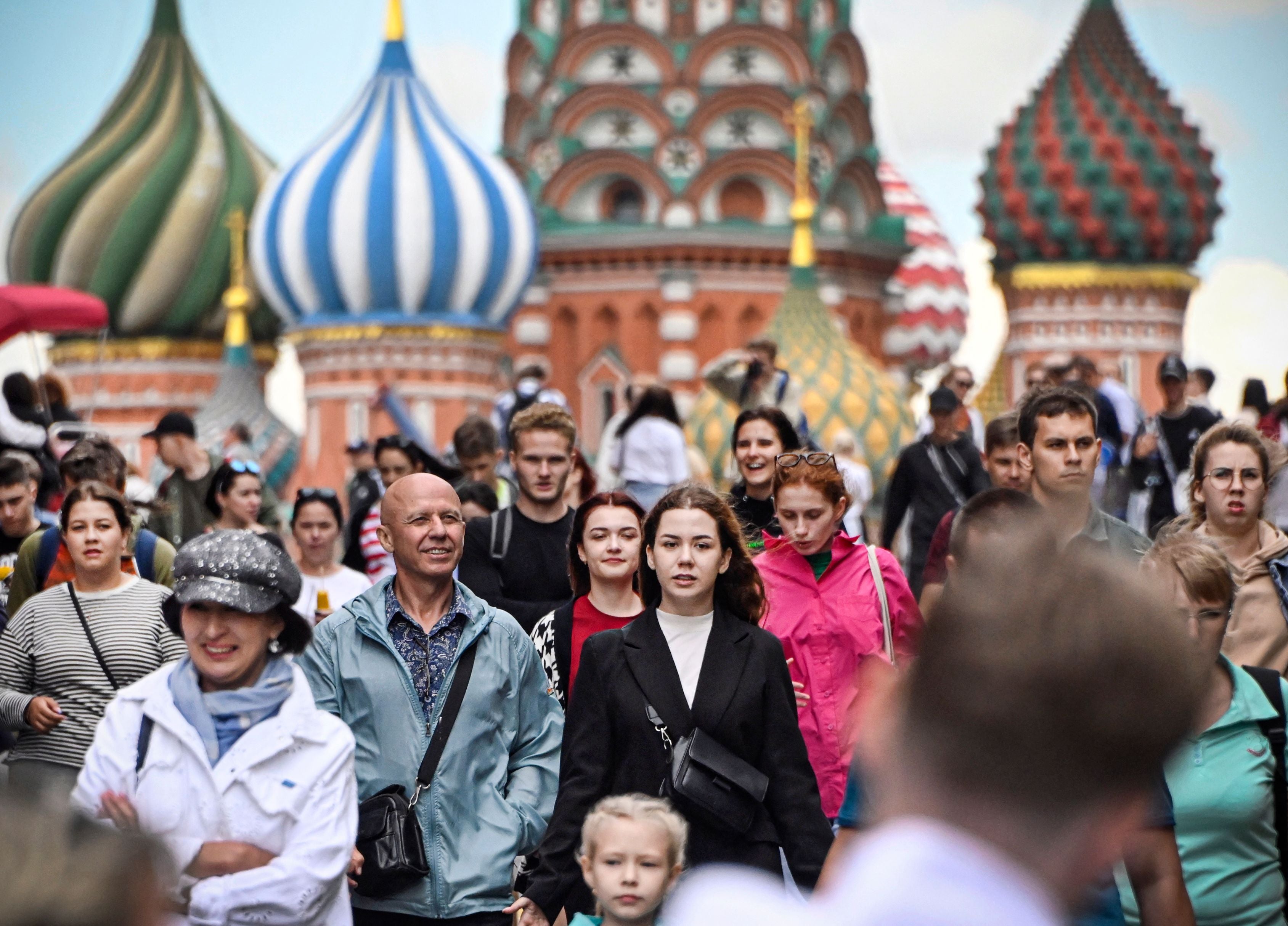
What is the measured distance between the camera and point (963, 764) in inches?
56.2

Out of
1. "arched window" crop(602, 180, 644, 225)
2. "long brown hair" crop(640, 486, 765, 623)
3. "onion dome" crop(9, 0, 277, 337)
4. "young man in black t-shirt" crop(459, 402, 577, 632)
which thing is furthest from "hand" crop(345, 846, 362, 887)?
"onion dome" crop(9, 0, 277, 337)

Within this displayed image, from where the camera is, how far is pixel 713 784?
4109 millimetres

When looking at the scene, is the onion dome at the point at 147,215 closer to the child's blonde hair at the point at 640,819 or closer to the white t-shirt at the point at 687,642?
the white t-shirt at the point at 687,642

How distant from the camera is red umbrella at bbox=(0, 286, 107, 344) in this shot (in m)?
9.92

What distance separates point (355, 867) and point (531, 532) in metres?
2.21

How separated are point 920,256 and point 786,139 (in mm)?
8679

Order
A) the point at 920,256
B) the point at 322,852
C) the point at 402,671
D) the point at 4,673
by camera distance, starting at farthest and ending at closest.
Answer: the point at 920,256 → the point at 4,673 → the point at 402,671 → the point at 322,852

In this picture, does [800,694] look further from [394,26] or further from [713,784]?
[394,26]

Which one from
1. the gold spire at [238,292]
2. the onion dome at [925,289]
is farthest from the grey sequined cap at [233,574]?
the onion dome at [925,289]

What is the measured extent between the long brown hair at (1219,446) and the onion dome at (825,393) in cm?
1703

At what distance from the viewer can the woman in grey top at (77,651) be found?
5055 millimetres

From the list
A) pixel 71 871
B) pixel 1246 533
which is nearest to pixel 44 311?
pixel 1246 533

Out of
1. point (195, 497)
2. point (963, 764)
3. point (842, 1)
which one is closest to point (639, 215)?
point (842, 1)

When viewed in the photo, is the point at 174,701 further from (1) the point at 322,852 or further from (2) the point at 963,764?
(2) the point at 963,764
